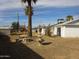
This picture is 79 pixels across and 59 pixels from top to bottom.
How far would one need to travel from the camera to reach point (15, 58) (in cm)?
2167

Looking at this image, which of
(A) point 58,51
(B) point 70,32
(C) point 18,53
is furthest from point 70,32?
(C) point 18,53

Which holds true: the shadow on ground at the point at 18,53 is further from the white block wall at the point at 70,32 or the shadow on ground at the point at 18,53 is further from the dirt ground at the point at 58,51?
the white block wall at the point at 70,32

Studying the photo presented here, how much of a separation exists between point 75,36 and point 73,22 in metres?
3.17

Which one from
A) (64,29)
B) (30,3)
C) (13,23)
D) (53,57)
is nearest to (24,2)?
(30,3)

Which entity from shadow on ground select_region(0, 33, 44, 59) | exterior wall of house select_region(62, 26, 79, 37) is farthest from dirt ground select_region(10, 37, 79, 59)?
exterior wall of house select_region(62, 26, 79, 37)

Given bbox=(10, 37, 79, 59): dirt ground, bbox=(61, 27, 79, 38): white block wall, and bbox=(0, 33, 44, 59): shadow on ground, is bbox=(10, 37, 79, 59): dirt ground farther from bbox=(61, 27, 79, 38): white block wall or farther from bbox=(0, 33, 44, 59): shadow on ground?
bbox=(61, 27, 79, 38): white block wall

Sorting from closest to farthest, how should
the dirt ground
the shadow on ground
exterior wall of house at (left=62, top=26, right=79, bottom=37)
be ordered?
the shadow on ground < the dirt ground < exterior wall of house at (left=62, top=26, right=79, bottom=37)

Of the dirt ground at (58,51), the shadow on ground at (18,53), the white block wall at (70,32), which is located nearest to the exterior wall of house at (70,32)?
the white block wall at (70,32)

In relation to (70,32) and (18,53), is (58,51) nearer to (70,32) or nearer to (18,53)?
(18,53)

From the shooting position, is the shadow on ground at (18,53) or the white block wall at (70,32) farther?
the white block wall at (70,32)

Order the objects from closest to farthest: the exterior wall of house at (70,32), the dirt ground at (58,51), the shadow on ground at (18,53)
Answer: the shadow on ground at (18,53), the dirt ground at (58,51), the exterior wall of house at (70,32)

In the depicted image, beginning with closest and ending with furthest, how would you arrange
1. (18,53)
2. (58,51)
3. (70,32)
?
1. (18,53)
2. (58,51)
3. (70,32)

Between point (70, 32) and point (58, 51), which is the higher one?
point (70, 32)

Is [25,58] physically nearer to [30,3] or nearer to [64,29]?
[30,3]
